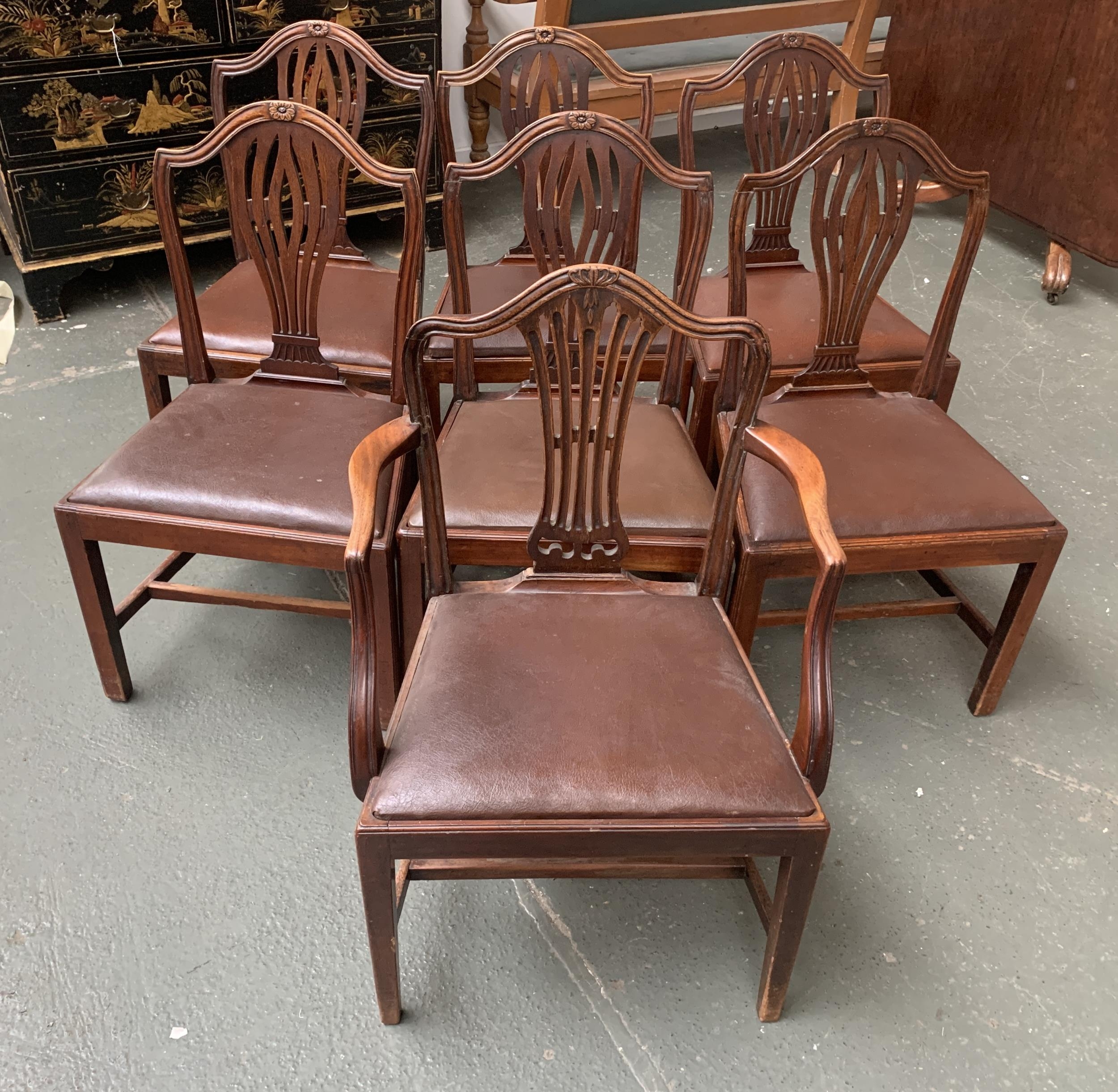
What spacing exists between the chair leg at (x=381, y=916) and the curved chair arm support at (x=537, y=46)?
5.02ft

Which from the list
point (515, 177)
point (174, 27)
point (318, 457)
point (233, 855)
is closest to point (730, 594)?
point (318, 457)

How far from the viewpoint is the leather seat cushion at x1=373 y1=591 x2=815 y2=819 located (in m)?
1.13

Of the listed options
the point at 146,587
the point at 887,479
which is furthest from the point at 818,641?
the point at 146,587

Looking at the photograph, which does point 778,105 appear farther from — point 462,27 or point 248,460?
point 462,27

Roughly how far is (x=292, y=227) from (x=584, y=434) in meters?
0.77

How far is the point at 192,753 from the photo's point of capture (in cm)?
170

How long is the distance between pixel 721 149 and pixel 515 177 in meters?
1.05

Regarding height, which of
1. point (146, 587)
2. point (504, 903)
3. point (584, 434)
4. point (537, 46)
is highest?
point (537, 46)

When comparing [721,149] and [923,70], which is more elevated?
[923,70]

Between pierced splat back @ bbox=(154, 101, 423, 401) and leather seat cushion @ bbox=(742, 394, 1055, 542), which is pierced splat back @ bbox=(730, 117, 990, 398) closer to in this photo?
leather seat cushion @ bbox=(742, 394, 1055, 542)

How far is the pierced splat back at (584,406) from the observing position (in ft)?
4.06

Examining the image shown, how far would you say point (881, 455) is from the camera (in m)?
1.74

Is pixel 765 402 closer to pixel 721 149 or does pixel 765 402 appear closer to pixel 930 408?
pixel 930 408

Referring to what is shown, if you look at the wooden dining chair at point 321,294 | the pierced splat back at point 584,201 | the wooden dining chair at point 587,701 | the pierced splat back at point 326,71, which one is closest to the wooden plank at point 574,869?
the wooden dining chair at point 587,701
